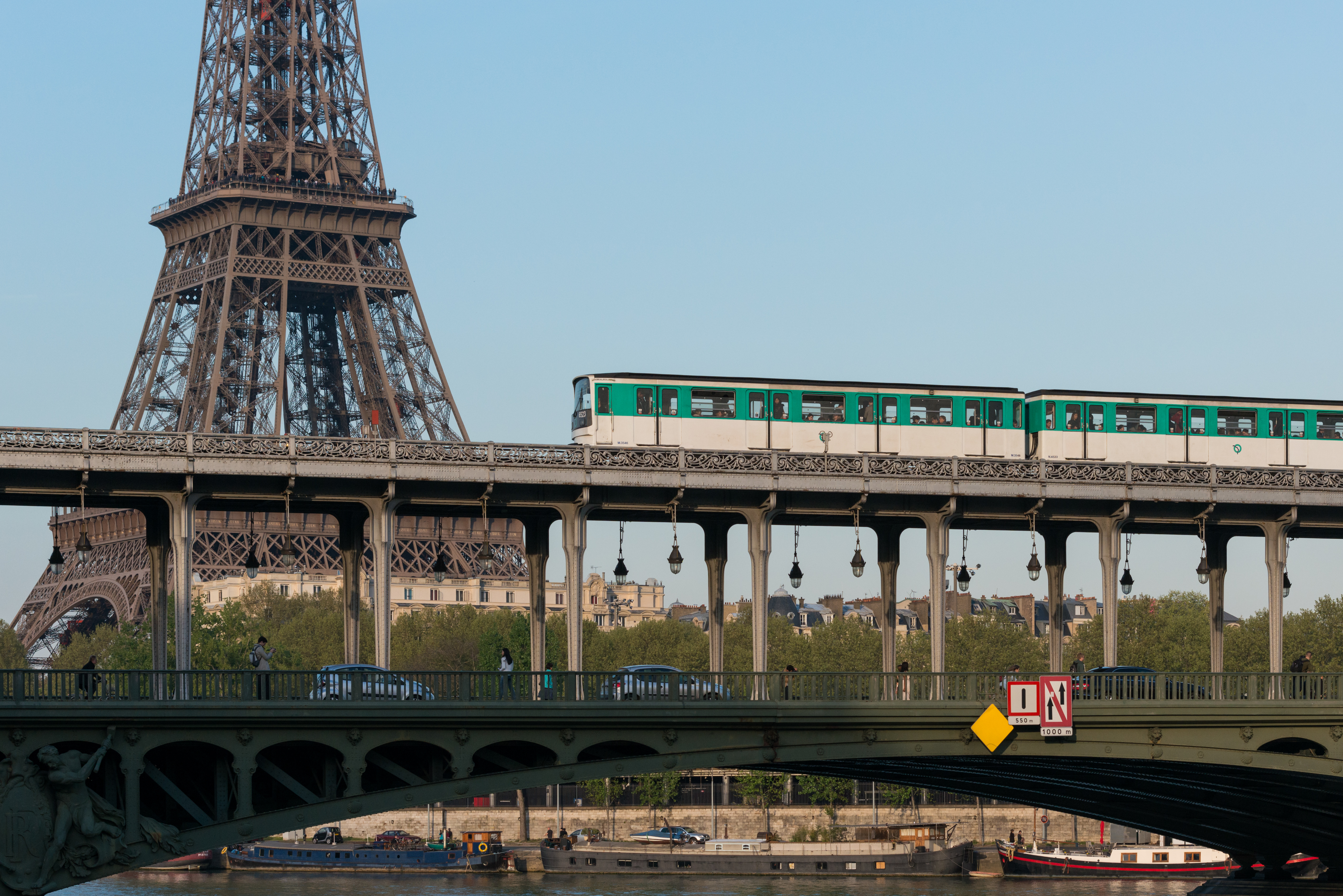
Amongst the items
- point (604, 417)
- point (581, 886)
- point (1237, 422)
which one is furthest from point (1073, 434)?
point (581, 886)

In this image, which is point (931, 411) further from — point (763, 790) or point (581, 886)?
point (763, 790)

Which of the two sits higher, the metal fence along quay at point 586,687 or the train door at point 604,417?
the train door at point 604,417

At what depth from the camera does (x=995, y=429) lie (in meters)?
71.3

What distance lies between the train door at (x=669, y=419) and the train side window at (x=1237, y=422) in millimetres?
Result: 20423

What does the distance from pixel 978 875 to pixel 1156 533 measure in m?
41.4

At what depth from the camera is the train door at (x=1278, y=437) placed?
73.2m

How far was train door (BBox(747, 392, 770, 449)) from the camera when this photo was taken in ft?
226

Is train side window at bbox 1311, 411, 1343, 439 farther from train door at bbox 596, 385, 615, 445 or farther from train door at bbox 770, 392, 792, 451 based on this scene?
train door at bbox 596, 385, 615, 445

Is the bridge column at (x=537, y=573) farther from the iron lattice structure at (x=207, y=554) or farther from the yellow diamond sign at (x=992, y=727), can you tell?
the iron lattice structure at (x=207, y=554)

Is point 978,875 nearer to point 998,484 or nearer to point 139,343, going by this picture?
point 998,484

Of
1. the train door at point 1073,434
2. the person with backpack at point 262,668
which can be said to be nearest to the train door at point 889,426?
the train door at point 1073,434

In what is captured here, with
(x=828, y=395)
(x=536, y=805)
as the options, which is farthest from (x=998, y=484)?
(x=536, y=805)

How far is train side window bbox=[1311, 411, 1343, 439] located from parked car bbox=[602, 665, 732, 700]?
98.4 ft

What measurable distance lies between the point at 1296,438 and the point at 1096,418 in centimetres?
781
